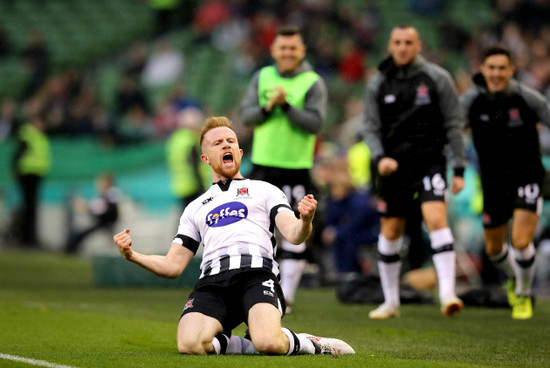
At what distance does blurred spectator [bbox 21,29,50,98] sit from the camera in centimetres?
2414

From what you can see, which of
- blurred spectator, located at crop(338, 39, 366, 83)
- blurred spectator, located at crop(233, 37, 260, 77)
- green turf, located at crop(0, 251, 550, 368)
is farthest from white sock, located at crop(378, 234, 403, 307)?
blurred spectator, located at crop(233, 37, 260, 77)

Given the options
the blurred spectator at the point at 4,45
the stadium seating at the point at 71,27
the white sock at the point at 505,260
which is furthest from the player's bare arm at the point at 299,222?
the blurred spectator at the point at 4,45

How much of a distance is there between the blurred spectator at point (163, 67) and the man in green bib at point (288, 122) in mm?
13720

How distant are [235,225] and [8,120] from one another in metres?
17.9

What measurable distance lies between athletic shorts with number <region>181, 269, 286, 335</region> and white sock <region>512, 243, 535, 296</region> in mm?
3951

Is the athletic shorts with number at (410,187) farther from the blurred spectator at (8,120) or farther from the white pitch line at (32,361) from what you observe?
the blurred spectator at (8,120)

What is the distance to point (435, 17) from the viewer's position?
22203mm

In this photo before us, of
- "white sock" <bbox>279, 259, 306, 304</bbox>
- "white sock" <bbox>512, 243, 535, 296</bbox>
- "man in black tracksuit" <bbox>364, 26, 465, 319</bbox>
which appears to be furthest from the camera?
"white sock" <bbox>279, 259, 306, 304</bbox>

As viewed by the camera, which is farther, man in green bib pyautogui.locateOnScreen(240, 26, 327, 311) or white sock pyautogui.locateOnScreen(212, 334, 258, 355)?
man in green bib pyautogui.locateOnScreen(240, 26, 327, 311)

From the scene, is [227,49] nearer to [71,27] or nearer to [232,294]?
[71,27]

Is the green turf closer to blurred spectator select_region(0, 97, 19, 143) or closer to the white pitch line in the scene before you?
the white pitch line

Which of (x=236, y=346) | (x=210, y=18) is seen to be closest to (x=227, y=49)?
(x=210, y=18)

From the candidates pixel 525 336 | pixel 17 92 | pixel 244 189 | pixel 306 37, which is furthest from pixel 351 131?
pixel 244 189

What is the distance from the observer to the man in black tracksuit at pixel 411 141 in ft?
28.8
